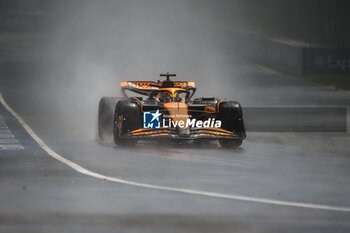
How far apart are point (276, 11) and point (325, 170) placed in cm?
4532

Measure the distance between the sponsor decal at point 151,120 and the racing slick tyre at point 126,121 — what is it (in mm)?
99

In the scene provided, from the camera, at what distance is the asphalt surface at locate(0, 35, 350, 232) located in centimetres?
1012

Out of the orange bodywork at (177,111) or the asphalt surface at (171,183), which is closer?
the asphalt surface at (171,183)

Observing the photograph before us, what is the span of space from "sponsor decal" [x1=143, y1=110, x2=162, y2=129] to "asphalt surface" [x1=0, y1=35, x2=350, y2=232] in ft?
1.40

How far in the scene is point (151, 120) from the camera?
17.3 metres

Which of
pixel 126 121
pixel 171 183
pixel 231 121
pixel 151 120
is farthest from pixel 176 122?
pixel 171 183

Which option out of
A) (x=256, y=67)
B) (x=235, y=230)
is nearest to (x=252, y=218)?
(x=235, y=230)

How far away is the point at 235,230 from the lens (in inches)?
382

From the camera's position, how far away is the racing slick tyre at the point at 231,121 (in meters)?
17.5

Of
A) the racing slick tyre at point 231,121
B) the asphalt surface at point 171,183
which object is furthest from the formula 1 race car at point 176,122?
the asphalt surface at point 171,183

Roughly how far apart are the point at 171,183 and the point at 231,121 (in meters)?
4.62

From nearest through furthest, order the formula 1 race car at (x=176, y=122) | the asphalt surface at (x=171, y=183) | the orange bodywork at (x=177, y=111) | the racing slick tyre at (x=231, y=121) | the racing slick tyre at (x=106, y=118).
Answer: the asphalt surface at (x=171, y=183) < the formula 1 race car at (x=176, y=122) < the orange bodywork at (x=177, y=111) < the racing slick tyre at (x=231, y=121) < the racing slick tyre at (x=106, y=118)

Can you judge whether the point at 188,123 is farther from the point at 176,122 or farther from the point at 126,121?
the point at 126,121

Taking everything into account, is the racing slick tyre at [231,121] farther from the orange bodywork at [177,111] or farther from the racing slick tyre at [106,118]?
the racing slick tyre at [106,118]
